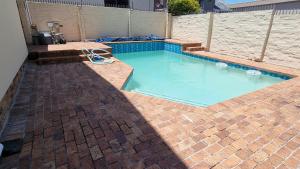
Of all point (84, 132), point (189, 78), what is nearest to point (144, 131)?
point (84, 132)

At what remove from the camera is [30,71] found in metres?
5.15

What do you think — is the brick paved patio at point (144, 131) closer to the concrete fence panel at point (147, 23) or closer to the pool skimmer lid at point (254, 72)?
the pool skimmer lid at point (254, 72)

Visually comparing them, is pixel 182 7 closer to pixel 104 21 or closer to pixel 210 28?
pixel 210 28

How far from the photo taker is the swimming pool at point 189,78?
541 cm

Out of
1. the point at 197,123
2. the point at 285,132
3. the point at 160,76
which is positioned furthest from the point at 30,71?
the point at 285,132

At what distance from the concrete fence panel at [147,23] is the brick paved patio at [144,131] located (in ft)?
31.0

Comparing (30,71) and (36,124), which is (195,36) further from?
(36,124)

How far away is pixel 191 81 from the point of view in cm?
672

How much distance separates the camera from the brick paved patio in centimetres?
201

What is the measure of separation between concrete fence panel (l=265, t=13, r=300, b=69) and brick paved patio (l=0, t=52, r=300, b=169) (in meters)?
3.89

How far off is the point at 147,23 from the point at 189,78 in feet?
24.9

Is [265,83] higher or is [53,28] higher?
[53,28]

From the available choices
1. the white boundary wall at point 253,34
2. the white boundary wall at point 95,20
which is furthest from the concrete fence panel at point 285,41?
the white boundary wall at point 95,20

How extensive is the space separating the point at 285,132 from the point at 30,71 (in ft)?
20.5
